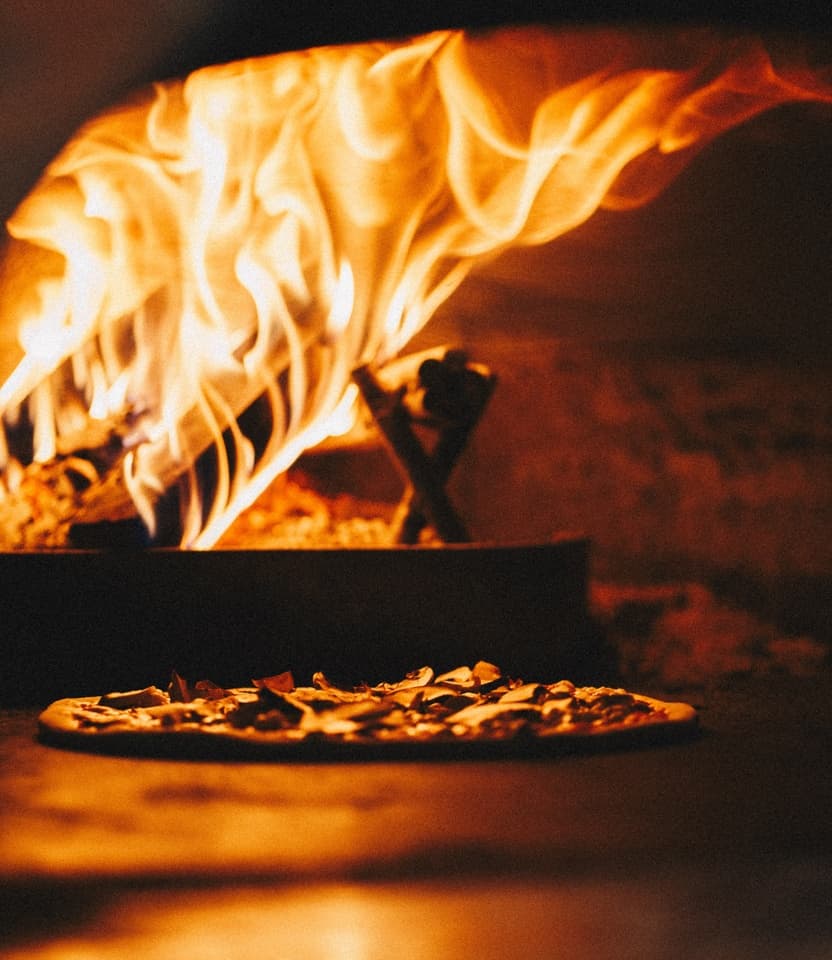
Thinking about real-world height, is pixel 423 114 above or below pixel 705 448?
above

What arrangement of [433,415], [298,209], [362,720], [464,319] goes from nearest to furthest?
1. [362,720]
2. [433,415]
3. [298,209]
4. [464,319]

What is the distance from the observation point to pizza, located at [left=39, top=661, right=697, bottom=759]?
200 centimetres

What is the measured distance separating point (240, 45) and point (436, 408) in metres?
0.99

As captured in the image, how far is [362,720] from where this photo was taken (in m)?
2.08

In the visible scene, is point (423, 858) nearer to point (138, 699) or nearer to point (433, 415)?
point (138, 699)

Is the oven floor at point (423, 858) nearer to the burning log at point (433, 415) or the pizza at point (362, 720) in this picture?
the pizza at point (362, 720)

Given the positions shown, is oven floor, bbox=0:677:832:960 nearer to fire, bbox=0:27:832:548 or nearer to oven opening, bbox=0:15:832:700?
oven opening, bbox=0:15:832:700

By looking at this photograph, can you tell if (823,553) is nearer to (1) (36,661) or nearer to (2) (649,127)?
(2) (649,127)

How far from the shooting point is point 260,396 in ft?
9.52

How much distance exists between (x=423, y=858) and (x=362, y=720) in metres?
0.70

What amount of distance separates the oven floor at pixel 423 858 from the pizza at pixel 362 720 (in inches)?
2.2

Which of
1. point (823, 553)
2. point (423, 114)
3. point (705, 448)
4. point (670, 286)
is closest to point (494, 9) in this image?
point (423, 114)

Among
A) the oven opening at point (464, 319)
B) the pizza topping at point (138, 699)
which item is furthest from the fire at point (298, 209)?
the pizza topping at point (138, 699)

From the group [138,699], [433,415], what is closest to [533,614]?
[433,415]
